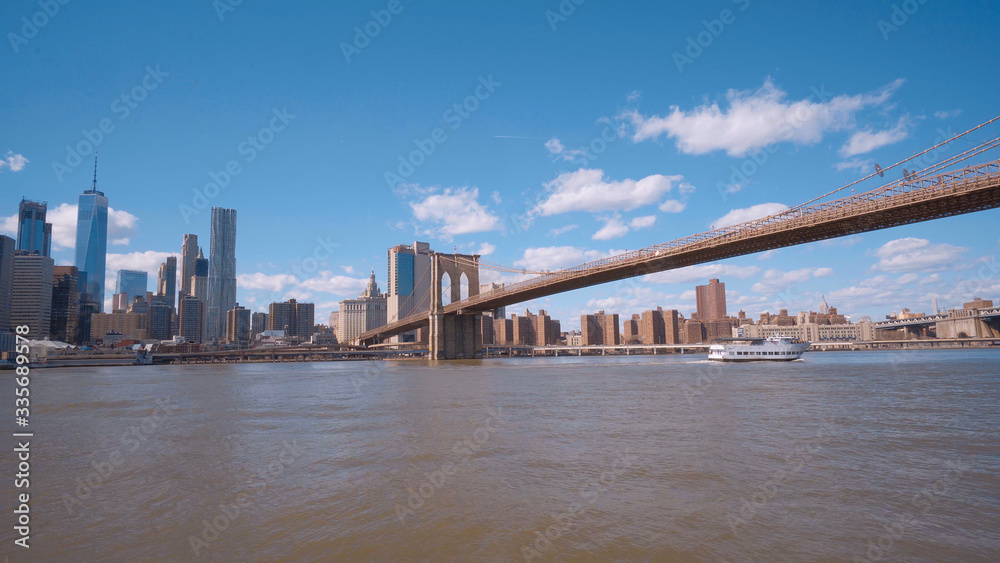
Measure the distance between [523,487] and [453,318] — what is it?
2562 inches

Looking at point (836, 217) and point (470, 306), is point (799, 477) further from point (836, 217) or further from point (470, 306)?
point (470, 306)

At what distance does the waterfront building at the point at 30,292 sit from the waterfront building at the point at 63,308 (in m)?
2.54

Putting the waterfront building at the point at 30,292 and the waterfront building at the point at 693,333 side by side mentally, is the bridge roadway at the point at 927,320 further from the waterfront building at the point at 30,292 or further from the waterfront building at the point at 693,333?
the waterfront building at the point at 30,292

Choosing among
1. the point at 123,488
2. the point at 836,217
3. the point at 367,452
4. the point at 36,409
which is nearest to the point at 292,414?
the point at 367,452

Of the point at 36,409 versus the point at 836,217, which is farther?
the point at 836,217

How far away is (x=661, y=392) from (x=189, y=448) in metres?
18.5

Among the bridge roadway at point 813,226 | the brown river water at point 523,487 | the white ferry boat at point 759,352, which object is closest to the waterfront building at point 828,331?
the white ferry boat at point 759,352

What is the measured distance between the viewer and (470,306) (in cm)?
6625

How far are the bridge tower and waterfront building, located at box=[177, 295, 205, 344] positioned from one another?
447 feet

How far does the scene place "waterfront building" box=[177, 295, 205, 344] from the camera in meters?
181

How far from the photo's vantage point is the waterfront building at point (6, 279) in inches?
4109

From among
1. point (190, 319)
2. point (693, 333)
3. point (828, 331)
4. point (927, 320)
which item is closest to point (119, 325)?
point (190, 319)

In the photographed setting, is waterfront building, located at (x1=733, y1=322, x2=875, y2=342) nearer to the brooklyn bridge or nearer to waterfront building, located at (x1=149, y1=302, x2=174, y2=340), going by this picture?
the brooklyn bridge

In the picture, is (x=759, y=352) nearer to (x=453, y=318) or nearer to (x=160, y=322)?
(x=453, y=318)
